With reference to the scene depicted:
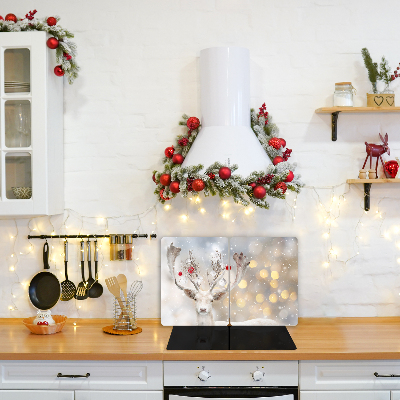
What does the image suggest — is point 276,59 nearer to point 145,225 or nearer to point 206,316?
point 145,225

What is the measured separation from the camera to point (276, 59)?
7.69 feet

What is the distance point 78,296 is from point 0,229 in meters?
0.57

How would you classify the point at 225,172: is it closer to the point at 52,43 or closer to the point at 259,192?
the point at 259,192

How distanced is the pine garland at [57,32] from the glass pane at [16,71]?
11 cm

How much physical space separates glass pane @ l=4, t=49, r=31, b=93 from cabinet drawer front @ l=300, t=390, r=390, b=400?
6.21 ft

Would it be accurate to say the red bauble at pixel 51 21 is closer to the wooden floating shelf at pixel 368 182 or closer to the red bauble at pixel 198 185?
the red bauble at pixel 198 185

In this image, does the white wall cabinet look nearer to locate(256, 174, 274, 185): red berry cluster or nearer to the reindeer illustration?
the reindeer illustration

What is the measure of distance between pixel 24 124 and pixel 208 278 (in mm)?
1205

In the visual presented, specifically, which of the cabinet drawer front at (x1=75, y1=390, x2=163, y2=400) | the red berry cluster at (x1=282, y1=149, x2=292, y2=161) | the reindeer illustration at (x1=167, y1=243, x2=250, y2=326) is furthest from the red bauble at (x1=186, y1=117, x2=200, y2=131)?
the cabinet drawer front at (x1=75, y1=390, x2=163, y2=400)

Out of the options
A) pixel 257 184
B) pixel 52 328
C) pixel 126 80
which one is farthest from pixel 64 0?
pixel 52 328

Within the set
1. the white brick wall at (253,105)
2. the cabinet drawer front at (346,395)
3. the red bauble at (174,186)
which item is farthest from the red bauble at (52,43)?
the cabinet drawer front at (346,395)

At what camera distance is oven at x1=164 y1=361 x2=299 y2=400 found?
188cm

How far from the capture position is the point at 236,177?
6.47ft

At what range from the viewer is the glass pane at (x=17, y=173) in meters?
2.08
